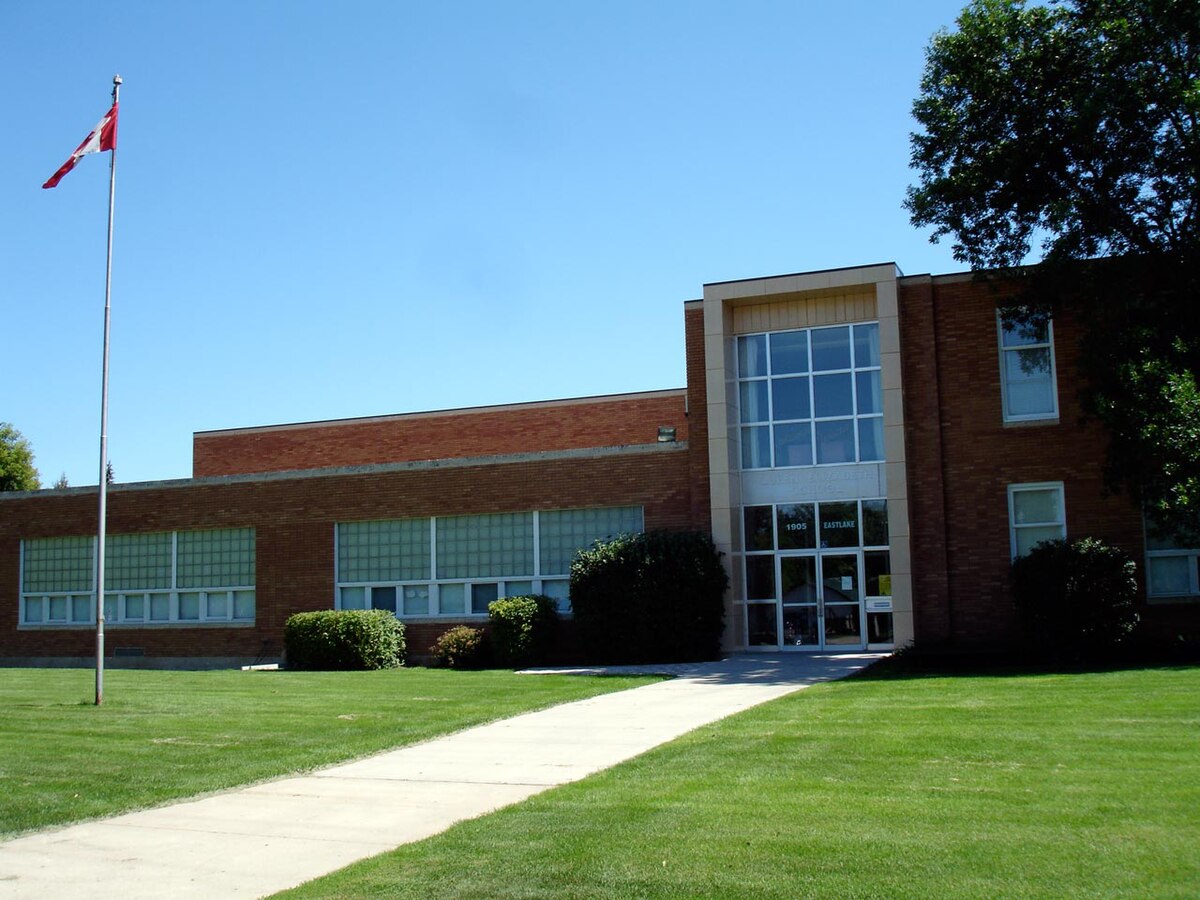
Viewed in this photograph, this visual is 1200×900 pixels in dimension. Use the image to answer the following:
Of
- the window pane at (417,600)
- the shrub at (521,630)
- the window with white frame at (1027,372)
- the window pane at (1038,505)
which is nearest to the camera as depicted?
the window pane at (1038,505)

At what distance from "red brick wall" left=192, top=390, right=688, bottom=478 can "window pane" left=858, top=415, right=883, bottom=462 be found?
348 inches

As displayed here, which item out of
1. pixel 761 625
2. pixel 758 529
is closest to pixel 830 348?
pixel 758 529

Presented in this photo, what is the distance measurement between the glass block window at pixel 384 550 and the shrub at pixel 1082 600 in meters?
13.1

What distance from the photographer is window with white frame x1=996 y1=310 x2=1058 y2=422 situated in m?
22.8

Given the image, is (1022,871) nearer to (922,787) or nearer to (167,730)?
(922,787)

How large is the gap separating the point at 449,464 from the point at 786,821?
19876 mm

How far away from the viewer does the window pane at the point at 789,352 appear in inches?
976

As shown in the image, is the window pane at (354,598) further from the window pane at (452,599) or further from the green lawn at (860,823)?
the green lawn at (860,823)

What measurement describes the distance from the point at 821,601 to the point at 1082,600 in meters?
5.26

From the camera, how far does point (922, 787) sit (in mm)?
8367

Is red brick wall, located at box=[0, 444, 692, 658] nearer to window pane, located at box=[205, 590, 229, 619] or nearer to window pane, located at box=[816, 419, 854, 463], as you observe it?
window pane, located at box=[205, 590, 229, 619]

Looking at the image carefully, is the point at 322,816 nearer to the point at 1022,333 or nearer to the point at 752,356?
the point at 752,356

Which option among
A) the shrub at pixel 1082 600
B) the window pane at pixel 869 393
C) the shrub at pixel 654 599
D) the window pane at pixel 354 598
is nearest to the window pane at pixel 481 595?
the window pane at pixel 354 598

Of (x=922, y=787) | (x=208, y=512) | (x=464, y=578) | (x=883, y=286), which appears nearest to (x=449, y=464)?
(x=464, y=578)
